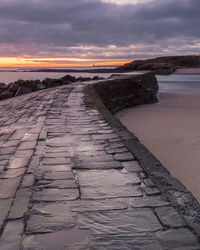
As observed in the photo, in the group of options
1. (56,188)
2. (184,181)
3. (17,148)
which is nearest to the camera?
(56,188)

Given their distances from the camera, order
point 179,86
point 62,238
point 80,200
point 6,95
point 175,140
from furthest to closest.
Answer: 1. point 179,86
2. point 6,95
3. point 175,140
4. point 80,200
5. point 62,238

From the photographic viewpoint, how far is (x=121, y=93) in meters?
13.8

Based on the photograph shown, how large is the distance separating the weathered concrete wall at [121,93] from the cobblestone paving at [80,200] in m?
7.58

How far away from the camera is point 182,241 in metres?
1.92

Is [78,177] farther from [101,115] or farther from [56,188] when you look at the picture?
[101,115]

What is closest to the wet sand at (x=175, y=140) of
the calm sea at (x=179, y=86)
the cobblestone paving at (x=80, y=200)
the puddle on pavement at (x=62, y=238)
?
the cobblestone paving at (x=80, y=200)

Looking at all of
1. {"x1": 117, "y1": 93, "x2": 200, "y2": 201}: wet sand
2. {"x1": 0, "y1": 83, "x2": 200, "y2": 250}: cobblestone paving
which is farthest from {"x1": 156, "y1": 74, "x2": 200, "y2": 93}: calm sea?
{"x1": 0, "y1": 83, "x2": 200, "y2": 250}: cobblestone paving

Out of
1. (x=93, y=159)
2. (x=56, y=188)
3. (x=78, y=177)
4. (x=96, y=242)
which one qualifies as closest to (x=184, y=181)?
(x=93, y=159)

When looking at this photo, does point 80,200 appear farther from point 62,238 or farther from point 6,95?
point 6,95

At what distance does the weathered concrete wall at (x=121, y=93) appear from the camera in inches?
484

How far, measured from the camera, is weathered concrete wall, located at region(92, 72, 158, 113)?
12.3m

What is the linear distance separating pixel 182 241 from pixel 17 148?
8.82 ft

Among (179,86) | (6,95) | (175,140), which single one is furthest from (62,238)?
(179,86)

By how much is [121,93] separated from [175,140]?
285 inches
